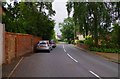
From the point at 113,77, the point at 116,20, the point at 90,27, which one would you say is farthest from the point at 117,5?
the point at 113,77

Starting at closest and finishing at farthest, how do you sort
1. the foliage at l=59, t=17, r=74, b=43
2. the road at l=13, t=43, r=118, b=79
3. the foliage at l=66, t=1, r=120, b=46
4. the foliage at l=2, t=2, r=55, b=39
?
the road at l=13, t=43, r=118, b=79 < the foliage at l=66, t=1, r=120, b=46 < the foliage at l=2, t=2, r=55, b=39 < the foliage at l=59, t=17, r=74, b=43

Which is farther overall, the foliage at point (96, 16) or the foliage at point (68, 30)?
the foliage at point (68, 30)

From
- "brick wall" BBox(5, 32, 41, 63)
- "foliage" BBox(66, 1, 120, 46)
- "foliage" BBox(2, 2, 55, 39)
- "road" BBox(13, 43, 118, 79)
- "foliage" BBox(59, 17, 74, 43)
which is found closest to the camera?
"road" BBox(13, 43, 118, 79)

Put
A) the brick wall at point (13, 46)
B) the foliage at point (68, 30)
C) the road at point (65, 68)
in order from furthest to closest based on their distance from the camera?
1. the foliage at point (68, 30)
2. the brick wall at point (13, 46)
3. the road at point (65, 68)

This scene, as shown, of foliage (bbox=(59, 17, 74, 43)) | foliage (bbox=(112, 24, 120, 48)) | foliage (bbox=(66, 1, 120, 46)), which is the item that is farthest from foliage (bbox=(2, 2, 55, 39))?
foliage (bbox=(59, 17, 74, 43))

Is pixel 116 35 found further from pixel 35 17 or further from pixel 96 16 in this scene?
pixel 35 17

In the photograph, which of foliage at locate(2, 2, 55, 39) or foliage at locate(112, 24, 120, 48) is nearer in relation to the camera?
foliage at locate(112, 24, 120, 48)

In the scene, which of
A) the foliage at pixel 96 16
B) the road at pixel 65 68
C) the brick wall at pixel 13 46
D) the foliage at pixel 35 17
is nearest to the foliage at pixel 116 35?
the foliage at pixel 96 16

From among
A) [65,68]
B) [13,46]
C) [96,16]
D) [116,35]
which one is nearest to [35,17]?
[96,16]

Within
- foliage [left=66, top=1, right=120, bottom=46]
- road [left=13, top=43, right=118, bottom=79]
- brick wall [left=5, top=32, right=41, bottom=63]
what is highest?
foliage [left=66, top=1, right=120, bottom=46]

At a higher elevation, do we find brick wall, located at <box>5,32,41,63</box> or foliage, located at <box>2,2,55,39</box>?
foliage, located at <box>2,2,55,39</box>

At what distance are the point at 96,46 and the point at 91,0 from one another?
7.85 meters

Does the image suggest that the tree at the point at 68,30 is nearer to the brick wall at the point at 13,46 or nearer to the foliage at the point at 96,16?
the foliage at the point at 96,16

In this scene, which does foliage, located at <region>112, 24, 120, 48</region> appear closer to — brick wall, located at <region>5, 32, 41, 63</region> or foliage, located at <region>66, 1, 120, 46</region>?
foliage, located at <region>66, 1, 120, 46</region>
